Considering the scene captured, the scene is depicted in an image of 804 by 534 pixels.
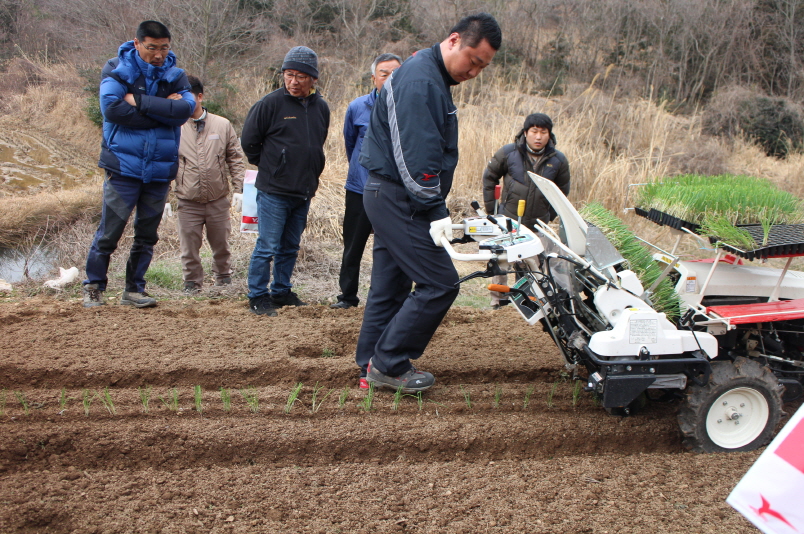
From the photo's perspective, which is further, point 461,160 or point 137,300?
point 461,160

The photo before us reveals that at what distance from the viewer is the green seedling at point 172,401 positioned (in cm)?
375

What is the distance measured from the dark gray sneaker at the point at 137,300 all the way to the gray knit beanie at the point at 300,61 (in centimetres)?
228

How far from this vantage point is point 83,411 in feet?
12.1

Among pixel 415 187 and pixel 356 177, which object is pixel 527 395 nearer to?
pixel 415 187

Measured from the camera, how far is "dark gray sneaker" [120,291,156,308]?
5566 mm

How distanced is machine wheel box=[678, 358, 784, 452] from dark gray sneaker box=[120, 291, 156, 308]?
4262mm

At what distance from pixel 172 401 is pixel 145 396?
0.16 metres

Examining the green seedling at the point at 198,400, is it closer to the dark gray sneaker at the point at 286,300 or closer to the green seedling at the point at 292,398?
the green seedling at the point at 292,398

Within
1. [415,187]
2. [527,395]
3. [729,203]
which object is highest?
[729,203]

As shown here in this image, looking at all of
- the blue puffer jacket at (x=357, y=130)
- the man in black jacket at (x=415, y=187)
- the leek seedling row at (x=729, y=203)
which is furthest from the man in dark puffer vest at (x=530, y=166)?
the man in black jacket at (x=415, y=187)

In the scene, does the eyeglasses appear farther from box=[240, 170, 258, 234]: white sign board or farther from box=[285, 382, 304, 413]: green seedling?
box=[285, 382, 304, 413]: green seedling

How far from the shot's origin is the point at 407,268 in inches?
146

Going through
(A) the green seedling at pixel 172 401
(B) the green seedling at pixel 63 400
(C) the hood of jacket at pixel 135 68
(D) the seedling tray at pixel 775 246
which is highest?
(C) the hood of jacket at pixel 135 68

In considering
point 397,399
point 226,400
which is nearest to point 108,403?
point 226,400
